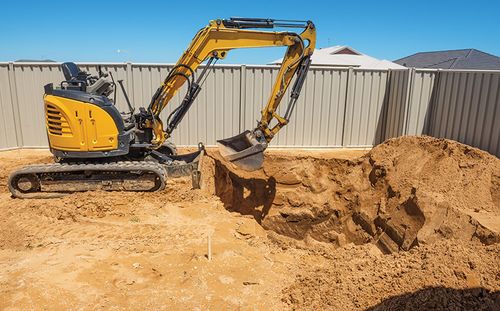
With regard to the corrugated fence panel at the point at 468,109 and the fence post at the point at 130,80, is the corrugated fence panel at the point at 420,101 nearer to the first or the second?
the corrugated fence panel at the point at 468,109

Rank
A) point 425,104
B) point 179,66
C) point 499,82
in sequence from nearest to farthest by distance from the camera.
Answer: point 179,66
point 499,82
point 425,104

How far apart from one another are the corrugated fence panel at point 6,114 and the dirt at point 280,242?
5.67ft

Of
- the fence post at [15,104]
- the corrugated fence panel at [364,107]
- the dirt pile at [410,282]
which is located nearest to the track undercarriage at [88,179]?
the dirt pile at [410,282]

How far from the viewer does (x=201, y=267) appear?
470 cm

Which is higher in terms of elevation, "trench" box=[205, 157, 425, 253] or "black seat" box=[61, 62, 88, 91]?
"black seat" box=[61, 62, 88, 91]

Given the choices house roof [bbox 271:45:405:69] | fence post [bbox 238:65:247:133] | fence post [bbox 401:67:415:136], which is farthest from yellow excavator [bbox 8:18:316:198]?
house roof [bbox 271:45:405:69]

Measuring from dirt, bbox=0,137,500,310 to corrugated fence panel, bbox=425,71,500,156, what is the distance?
1.37 m

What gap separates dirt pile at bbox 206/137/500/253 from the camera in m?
6.01

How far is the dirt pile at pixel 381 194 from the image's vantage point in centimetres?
601

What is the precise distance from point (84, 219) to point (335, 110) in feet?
24.9

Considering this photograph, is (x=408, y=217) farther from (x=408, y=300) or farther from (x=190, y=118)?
(x=190, y=118)

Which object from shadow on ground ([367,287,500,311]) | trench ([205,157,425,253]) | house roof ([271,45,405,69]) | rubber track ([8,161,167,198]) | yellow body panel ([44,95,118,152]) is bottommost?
trench ([205,157,425,253])

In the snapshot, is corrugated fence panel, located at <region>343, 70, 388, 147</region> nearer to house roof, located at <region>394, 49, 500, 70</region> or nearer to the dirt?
the dirt

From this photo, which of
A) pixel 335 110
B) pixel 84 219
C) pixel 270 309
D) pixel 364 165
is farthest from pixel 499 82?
pixel 84 219
